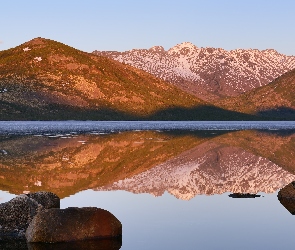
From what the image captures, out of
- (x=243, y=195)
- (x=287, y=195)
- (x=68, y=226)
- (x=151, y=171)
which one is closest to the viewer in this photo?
(x=68, y=226)

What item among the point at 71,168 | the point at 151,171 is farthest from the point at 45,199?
the point at 71,168

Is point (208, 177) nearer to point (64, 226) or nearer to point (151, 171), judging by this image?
point (151, 171)

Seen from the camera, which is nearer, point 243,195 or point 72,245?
point 72,245

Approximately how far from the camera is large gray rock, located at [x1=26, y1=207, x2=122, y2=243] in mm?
22953

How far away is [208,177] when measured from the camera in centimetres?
4791

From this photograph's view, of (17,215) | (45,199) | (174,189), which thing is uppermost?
(45,199)

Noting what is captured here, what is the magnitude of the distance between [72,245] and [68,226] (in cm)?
82

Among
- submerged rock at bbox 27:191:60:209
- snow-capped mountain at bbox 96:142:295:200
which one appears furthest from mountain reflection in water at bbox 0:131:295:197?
submerged rock at bbox 27:191:60:209

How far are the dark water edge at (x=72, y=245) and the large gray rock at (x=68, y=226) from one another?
0.24 metres

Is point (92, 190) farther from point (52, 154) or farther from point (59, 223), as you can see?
point (52, 154)

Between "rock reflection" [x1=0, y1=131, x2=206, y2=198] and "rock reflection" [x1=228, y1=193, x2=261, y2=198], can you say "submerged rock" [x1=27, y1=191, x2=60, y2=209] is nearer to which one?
"rock reflection" [x1=0, y1=131, x2=206, y2=198]

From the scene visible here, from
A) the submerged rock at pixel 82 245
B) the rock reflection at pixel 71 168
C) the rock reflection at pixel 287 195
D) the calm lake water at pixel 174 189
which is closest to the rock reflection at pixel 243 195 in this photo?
the calm lake water at pixel 174 189

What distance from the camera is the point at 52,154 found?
227ft

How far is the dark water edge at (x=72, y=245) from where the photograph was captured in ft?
72.8
